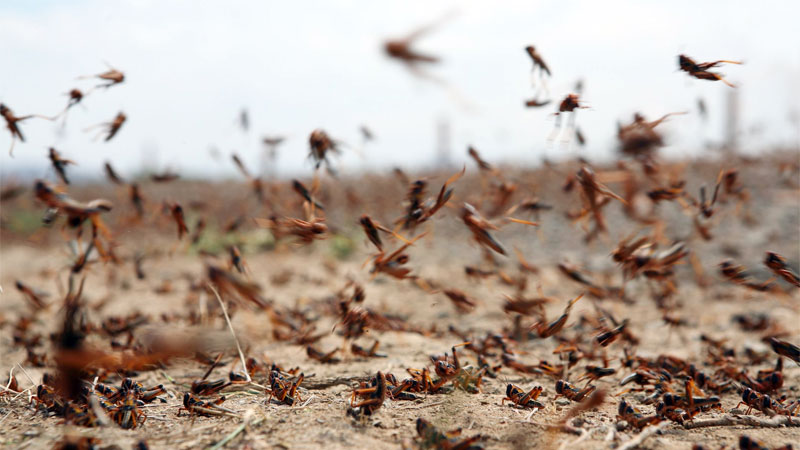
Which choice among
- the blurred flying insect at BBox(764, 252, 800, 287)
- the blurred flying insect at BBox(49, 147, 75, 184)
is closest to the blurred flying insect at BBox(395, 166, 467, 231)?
the blurred flying insect at BBox(764, 252, 800, 287)

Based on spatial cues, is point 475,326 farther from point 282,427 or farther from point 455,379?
point 282,427

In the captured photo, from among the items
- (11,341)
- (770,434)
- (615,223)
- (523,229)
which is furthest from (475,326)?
(615,223)

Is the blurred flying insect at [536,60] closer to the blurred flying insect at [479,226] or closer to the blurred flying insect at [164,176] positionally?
the blurred flying insect at [479,226]

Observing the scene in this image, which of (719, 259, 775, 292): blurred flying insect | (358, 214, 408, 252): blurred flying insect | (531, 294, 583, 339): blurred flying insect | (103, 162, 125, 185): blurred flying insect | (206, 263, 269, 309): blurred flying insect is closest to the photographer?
(206, 263, 269, 309): blurred flying insect

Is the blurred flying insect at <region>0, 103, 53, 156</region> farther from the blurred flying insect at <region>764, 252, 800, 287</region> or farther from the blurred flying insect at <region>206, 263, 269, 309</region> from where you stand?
the blurred flying insect at <region>764, 252, 800, 287</region>

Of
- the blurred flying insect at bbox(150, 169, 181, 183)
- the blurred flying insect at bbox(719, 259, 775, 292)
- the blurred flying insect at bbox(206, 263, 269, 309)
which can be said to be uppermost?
the blurred flying insect at bbox(206, 263, 269, 309)

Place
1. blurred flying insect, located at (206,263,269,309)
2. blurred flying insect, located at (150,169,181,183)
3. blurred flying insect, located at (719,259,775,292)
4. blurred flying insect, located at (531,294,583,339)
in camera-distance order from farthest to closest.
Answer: blurred flying insect, located at (150,169,181,183) → blurred flying insect, located at (719,259,775,292) → blurred flying insect, located at (531,294,583,339) → blurred flying insect, located at (206,263,269,309)

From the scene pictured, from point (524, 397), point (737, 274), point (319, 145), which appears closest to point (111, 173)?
point (319, 145)

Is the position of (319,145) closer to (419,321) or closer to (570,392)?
(570,392)
